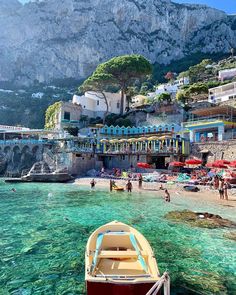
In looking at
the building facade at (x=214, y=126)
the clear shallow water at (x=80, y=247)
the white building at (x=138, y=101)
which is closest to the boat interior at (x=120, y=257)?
the clear shallow water at (x=80, y=247)

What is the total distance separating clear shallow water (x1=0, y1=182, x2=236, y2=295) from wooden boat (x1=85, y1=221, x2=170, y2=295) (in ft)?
3.55

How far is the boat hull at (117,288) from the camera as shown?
19.2 feet

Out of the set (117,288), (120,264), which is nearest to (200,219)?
(120,264)

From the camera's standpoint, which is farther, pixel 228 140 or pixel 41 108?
pixel 41 108

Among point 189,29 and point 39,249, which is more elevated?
point 189,29

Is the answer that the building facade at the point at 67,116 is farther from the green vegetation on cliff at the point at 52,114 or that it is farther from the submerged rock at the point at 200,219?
the submerged rock at the point at 200,219

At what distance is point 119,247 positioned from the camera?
377 inches

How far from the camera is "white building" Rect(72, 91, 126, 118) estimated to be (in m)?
71.2

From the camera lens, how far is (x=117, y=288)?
5887 millimetres

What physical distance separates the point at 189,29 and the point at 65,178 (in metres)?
106

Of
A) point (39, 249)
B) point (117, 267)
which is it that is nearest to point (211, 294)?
point (117, 267)

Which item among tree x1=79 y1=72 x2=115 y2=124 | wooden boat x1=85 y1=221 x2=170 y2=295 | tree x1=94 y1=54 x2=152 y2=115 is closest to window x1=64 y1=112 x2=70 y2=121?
tree x1=79 y1=72 x2=115 y2=124

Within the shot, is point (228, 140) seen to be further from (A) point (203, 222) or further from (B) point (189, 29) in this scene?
(B) point (189, 29)

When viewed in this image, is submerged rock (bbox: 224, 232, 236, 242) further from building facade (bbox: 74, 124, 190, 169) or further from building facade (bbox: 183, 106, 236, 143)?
building facade (bbox: 183, 106, 236, 143)
